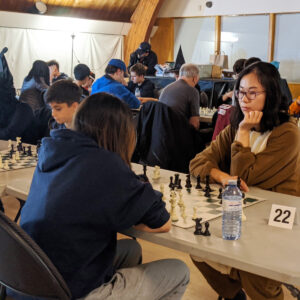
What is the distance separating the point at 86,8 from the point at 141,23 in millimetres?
1516

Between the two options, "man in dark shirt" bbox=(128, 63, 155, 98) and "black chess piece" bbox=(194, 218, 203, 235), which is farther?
"man in dark shirt" bbox=(128, 63, 155, 98)

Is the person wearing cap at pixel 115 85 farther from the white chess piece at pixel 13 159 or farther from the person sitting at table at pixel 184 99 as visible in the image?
the white chess piece at pixel 13 159

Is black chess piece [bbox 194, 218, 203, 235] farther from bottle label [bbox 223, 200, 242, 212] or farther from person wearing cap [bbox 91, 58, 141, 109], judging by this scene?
person wearing cap [bbox 91, 58, 141, 109]

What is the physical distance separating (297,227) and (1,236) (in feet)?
3.39

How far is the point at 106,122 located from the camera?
1624 mm

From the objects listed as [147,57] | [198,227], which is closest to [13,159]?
[198,227]

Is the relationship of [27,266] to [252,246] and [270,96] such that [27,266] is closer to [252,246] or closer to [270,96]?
[252,246]

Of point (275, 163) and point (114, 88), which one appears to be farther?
point (114, 88)

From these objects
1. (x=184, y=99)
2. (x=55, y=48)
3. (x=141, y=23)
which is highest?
(x=141, y=23)

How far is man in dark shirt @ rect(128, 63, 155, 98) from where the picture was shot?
685cm

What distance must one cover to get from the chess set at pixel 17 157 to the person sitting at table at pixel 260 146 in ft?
3.53

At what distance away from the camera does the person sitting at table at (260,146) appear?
2.24 meters

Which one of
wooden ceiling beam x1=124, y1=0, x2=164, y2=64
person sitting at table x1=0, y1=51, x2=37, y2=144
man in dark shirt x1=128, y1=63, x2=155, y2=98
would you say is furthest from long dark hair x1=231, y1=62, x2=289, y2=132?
wooden ceiling beam x1=124, y1=0, x2=164, y2=64

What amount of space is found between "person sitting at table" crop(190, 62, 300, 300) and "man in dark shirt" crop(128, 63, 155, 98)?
453 cm
